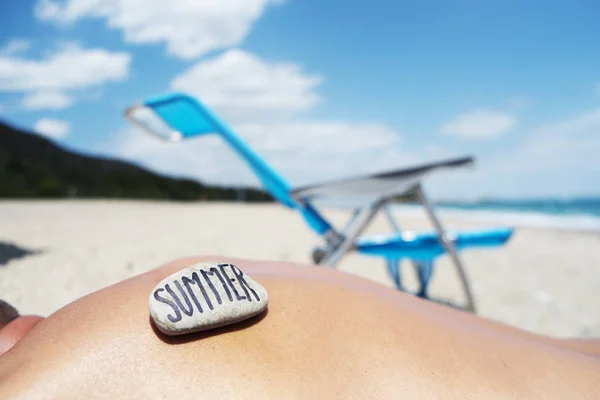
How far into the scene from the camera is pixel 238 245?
17.8 ft

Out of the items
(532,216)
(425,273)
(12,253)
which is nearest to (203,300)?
(12,253)

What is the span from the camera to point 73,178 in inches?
661

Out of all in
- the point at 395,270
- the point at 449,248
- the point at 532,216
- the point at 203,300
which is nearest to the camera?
the point at 203,300

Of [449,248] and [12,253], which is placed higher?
[12,253]

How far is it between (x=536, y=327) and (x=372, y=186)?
57.5 inches

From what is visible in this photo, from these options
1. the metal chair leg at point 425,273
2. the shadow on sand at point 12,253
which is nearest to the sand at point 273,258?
the shadow on sand at point 12,253

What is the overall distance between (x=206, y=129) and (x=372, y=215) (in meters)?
1.84

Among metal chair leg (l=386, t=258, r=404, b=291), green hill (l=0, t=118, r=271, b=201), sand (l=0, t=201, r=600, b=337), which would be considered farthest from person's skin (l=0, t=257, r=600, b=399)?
green hill (l=0, t=118, r=271, b=201)

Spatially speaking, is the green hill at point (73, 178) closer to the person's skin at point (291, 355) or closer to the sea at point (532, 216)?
the sea at point (532, 216)

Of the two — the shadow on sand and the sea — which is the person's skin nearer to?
the shadow on sand

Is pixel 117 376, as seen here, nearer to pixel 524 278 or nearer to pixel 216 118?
pixel 216 118

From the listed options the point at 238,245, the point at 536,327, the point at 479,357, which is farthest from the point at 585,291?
the point at 479,357

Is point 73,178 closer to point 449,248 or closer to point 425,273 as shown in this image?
point 425,273

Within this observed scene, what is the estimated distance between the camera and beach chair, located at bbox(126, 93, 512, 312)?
10.7 feet
